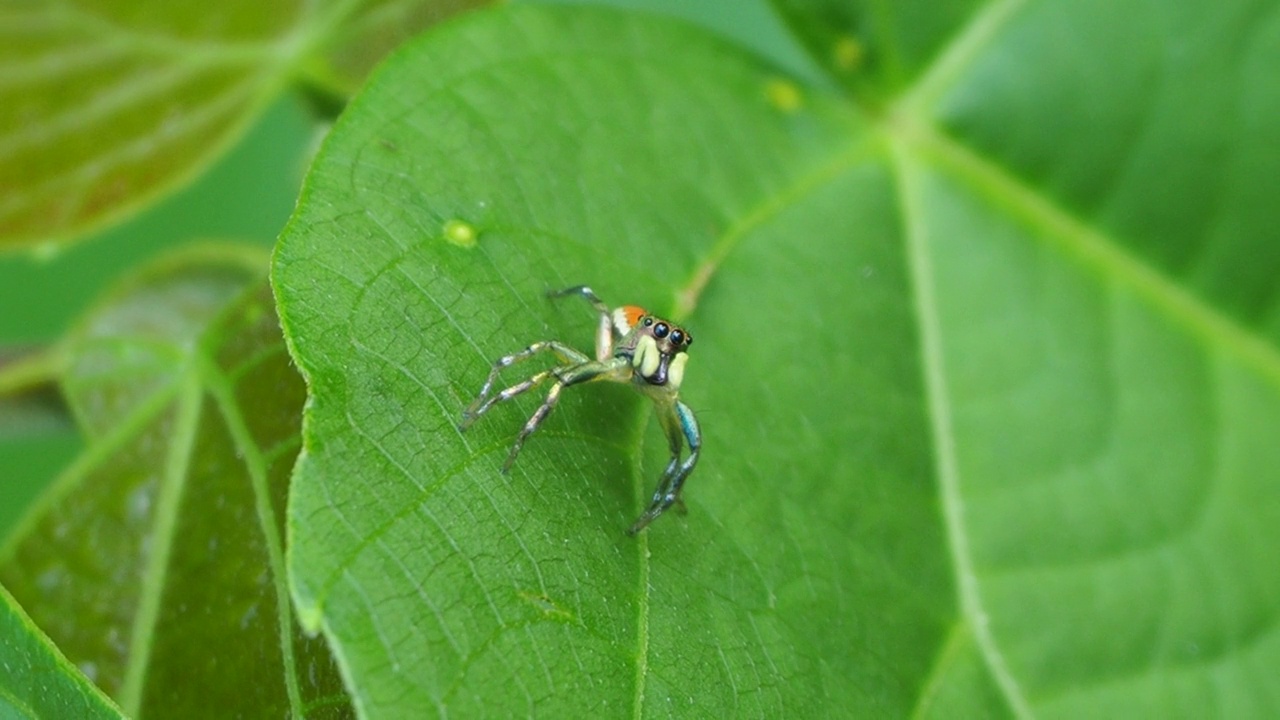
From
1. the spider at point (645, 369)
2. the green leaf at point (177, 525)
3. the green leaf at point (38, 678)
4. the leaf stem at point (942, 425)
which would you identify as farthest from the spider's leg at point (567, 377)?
the leaf stem at point (942, 425)

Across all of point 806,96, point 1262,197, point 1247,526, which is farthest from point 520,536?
point 1262,197

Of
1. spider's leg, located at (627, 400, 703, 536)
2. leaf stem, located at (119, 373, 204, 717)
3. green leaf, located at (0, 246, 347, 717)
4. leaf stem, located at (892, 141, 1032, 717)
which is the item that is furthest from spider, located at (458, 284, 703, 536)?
leaf stem, located at (119, 373, 204, 717)

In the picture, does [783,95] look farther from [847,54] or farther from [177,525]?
[177,525]

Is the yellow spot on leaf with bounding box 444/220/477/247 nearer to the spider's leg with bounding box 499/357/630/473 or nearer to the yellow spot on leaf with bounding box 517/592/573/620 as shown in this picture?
the spider's leg with bounding box 499/357/630/473

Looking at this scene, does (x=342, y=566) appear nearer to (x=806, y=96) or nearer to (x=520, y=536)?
(x=520, y=536)

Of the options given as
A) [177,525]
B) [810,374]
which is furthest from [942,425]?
[177,525]
